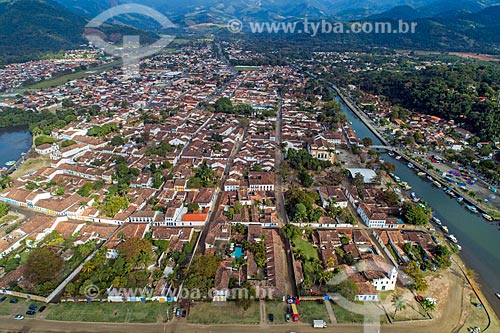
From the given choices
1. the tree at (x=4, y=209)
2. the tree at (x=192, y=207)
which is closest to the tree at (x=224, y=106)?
the tree at (x=192, y=207)

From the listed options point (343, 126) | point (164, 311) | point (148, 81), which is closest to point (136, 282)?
point (164, 311)

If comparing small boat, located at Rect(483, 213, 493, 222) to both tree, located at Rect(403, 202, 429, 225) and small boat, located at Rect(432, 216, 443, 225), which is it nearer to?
small boat, located at Rect(432, 216, 443, 225)

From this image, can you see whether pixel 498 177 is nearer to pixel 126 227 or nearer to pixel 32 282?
pixel 126 227

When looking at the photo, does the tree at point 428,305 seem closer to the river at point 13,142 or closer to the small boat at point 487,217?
the small boat at point 487,217

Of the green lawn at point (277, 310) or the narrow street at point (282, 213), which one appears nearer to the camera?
the green lawn at point (277, 310)

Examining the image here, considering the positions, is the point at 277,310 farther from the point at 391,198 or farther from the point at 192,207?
the point at 391,198

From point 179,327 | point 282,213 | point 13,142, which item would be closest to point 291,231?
point 282,213
